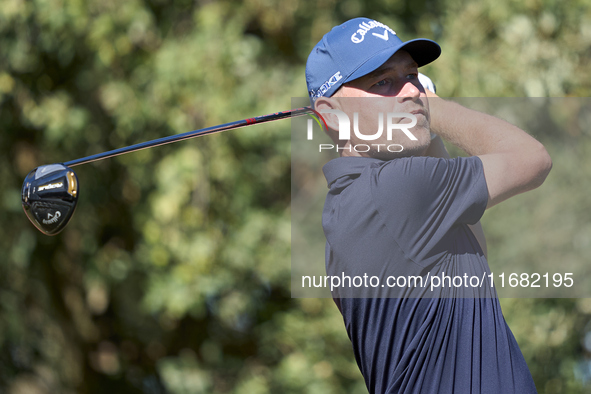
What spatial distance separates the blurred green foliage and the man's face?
90.5 inches

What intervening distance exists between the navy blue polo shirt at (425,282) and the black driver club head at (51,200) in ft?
2.53

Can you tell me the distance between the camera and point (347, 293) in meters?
1.52

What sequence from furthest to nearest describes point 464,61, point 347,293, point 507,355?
point 464,61 → point 347,293 → point 507,355

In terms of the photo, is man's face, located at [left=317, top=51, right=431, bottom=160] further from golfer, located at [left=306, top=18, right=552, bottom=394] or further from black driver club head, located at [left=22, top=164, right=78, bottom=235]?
black driver club head, located at [left=22, top=164, right=78, bottom=235]

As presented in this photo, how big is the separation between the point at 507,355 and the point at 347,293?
0.37 metres

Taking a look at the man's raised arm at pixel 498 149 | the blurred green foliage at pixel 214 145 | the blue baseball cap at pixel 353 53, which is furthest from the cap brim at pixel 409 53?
the blurred green foliage at pixel 214 145

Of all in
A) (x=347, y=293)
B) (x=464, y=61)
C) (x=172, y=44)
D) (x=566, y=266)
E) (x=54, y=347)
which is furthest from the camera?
(x=54, y=347)

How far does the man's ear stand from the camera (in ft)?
5.39

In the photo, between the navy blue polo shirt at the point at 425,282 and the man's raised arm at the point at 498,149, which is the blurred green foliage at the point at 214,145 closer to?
the man's raised arm at the point at 498,149

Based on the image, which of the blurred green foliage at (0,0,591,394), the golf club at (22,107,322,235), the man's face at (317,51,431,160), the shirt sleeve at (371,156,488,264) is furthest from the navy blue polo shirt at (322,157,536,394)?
the blurred green foliage at (0,0,591,394)

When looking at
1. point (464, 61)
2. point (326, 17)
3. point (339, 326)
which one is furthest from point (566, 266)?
point (326, 17)

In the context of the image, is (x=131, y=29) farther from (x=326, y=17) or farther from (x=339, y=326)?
(x=339, y=326)

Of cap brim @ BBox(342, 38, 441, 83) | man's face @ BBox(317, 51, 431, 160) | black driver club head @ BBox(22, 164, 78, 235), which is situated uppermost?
cap brim @ BBox(342, 38, 441, 83)

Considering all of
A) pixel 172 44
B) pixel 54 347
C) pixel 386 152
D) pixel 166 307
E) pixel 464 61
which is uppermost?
pixel 172 44
